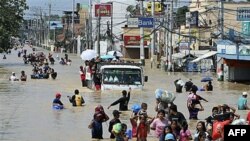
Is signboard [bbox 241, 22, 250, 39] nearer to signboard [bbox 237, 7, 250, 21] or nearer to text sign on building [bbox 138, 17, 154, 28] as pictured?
text sign on building [bbox 138, 17, 154, 28]

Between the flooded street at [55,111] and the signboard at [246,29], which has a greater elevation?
the signboard at [246,29]

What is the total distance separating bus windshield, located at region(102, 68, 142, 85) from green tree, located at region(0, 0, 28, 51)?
3845 centimetres

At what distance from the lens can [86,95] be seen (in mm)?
36375

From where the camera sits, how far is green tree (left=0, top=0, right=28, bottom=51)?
247ft

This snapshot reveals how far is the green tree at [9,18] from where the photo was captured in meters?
75.2

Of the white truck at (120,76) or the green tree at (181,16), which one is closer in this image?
the white truck at (120,76)

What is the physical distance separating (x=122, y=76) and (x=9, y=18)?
41806 mm

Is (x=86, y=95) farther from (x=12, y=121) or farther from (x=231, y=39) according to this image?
(x=231, y=39)

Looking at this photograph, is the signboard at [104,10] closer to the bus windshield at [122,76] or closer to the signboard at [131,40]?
the signboard at [131,40]

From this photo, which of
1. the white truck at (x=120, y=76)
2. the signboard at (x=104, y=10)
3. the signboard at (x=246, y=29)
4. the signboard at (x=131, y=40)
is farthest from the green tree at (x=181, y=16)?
the white truck at (x=120, y=76)

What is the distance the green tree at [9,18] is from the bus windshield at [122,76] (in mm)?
38452

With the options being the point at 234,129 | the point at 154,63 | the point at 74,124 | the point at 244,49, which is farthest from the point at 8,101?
the point at 154,63

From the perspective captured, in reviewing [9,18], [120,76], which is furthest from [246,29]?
[9,18]

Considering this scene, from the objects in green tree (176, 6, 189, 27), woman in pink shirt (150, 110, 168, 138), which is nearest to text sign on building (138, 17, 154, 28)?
green tree (176, 6, 189, 27)
